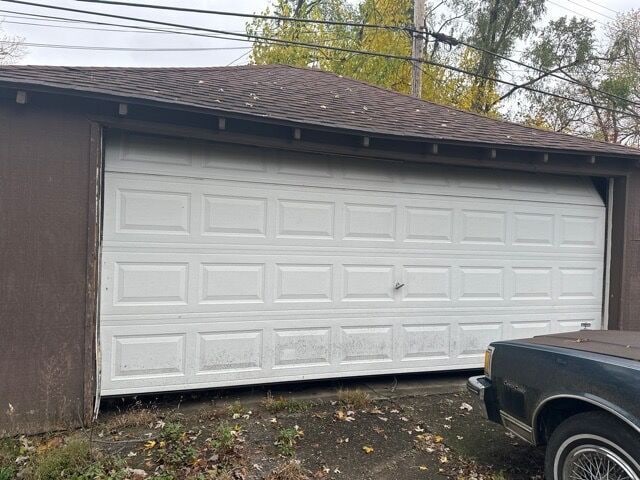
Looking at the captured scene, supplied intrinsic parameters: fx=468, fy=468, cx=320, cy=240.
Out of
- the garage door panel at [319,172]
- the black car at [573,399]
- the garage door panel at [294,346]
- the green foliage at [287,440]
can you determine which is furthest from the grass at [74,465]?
the black car at [573,399]

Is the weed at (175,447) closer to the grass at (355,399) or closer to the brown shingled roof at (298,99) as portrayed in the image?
the grass at (355,399)

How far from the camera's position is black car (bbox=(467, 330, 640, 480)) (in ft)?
7.93

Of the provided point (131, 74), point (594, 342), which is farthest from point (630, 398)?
point (131, 74)

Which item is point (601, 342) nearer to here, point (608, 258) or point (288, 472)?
point (288, 472)

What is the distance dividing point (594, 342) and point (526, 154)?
9.69ft

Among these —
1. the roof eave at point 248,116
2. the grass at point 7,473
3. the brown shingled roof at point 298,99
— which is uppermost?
the brown shingled roof at point 298,99

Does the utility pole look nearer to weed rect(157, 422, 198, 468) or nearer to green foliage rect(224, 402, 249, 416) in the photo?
green foliage rect(224, 402, 249, 416)

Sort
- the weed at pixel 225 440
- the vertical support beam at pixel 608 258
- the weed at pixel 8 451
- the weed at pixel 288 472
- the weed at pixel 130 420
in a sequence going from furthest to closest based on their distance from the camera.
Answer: the vertical support beam at pixel 608 258 → the weed at pixel 130 420 → the weed at pixel 225 440 → the weed at pixel 8 451 → the weed at pixel 288 472

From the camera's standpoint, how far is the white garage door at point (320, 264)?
4.32m

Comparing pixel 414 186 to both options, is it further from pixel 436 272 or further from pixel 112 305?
pixel 112 305

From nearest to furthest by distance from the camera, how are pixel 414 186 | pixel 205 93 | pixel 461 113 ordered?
pixel 205 93 < pixel 414 186 < pixel 461 113

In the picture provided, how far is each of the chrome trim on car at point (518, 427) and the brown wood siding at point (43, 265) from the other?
3.32m

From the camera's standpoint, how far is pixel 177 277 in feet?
14.5

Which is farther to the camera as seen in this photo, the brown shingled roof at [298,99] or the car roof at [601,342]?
the brown shingled roof at [298,99]
